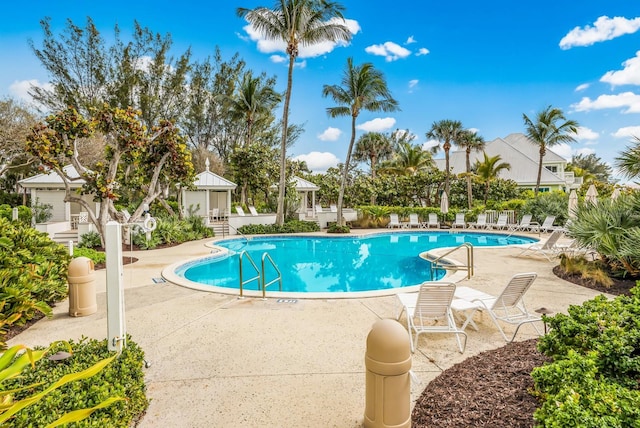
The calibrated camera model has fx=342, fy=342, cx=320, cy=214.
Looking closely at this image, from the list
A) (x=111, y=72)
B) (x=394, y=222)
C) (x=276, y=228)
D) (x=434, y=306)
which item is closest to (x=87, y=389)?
(x=434, y=306)

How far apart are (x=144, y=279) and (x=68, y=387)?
6.10 metres

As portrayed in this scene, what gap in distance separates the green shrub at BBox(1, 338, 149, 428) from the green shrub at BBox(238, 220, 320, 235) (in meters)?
15.1

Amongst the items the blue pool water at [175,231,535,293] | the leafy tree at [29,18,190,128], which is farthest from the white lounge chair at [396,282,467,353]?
the leafy tree at [29,18,190,128]

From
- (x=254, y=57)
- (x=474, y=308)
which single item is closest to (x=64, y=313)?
(x=474, y=308)

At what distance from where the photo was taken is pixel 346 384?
11.1 ft

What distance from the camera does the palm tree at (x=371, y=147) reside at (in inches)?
1376

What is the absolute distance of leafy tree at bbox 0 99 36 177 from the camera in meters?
18.3

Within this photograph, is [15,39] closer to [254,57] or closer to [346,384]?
[254,57]

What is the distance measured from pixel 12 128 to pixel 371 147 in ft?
92.4

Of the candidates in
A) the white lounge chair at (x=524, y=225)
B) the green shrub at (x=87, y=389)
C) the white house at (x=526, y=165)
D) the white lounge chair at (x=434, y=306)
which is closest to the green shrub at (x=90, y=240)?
the green shrub at (x=87, y=389)

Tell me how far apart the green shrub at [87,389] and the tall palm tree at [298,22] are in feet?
54.9

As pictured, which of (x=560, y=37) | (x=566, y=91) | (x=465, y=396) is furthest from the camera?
(x=566, y=91)

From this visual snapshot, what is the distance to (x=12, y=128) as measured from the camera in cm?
1866

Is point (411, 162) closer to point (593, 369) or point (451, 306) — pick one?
point (451, 306)
